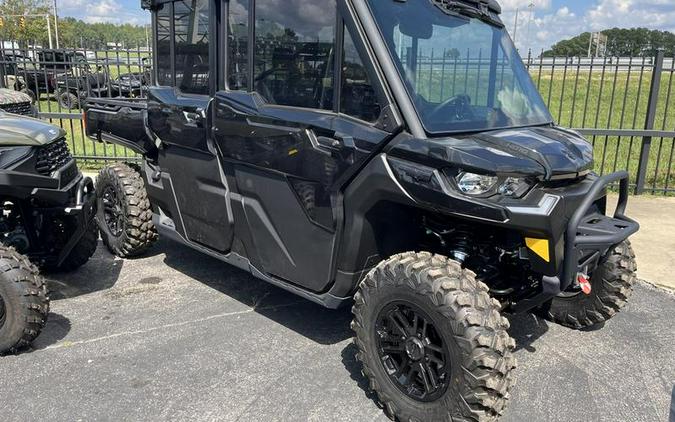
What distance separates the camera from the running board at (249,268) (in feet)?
11.6

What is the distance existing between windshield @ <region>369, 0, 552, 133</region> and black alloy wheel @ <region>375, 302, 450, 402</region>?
993 millimetres

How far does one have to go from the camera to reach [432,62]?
10.8 ft

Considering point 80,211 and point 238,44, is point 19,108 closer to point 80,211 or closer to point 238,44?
point 80,211

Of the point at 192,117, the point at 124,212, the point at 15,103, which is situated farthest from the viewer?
the point at 15,103

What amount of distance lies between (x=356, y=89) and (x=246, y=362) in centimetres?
187

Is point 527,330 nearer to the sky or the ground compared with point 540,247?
nearer to the ground

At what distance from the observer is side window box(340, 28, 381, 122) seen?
10.2 ft

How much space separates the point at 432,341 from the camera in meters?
2.99

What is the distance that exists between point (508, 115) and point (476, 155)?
0.95 metres

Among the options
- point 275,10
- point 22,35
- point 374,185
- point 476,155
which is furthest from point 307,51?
point 22,35

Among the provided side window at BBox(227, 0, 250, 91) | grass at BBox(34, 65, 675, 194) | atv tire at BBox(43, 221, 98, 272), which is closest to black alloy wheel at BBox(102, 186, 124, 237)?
atv tire at BBox(43, 221, 98, 272)

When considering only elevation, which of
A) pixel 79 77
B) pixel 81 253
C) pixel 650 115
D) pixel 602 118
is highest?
pixel 79 77

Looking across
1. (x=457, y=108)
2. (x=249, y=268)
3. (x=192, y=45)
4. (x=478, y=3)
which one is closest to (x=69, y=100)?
(x=192, y=45)

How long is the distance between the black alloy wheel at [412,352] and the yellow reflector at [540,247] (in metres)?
0.62
